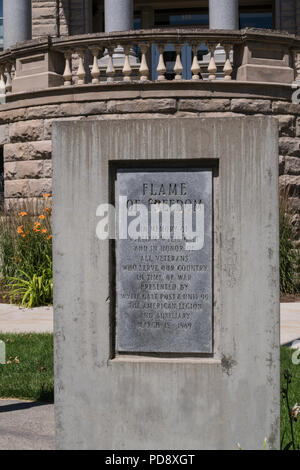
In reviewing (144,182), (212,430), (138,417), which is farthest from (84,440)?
(144,182)

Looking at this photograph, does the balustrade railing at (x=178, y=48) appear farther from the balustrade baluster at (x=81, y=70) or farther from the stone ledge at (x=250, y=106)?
the stone ledge at (x=250, y=106)

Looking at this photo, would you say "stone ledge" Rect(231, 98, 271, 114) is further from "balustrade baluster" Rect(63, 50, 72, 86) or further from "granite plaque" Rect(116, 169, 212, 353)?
"granite plaque" Rect(116, 169, 212, 353)

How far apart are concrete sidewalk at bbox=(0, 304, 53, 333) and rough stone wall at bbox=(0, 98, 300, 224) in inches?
140

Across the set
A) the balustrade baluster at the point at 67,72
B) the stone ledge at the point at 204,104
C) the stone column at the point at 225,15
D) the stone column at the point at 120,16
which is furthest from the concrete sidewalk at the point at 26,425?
the stone column at the point at 225,15

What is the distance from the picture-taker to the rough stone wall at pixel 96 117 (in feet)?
39.0

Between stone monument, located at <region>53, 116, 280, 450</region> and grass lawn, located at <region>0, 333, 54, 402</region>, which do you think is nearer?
stone monument, located at <region>53, 116, 280, 450</region>

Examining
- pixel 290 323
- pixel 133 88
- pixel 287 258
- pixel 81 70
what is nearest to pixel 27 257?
pixel 133 88

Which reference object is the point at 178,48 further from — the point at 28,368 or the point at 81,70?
the point at 28,368

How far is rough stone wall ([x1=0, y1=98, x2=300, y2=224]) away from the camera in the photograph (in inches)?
468

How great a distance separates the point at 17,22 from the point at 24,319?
30.8 ft

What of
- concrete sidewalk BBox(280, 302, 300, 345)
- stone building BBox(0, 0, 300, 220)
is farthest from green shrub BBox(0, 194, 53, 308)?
concrete sidewalk BBox(280, 302, 300, 345)

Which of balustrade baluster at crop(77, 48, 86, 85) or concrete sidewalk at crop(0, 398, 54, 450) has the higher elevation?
balustrade baluster at crop(77, 48, 86, 85)

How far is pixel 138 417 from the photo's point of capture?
3570mm

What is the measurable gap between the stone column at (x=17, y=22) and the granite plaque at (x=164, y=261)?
42.7 ft
